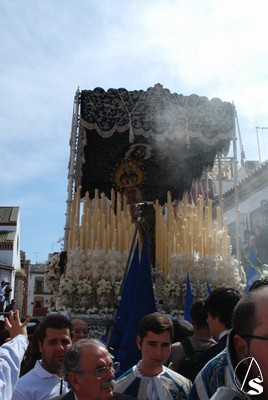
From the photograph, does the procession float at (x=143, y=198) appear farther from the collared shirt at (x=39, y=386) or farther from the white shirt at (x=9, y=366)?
the white shirt at (x=9, y=366)

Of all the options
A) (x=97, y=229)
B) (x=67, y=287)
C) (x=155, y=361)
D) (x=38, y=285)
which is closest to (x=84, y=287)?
(x=67, y=287)

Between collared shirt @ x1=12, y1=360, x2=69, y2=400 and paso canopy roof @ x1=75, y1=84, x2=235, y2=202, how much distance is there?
279 inches

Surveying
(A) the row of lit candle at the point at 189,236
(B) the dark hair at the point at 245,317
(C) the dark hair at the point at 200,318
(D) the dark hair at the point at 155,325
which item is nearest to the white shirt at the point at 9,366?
(D) the dark hair at the point at 155,325

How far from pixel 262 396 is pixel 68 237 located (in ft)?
24.6

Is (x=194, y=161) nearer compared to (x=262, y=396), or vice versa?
(x=262, y=396)

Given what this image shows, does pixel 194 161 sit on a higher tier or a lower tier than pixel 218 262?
higher

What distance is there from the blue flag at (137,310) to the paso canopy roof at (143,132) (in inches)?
173

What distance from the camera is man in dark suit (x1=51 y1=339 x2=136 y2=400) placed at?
2303 millimetres

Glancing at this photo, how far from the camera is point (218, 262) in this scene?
8.53 meters

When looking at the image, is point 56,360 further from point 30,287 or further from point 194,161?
point 30,287

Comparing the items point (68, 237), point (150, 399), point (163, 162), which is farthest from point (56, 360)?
point (163, 162)

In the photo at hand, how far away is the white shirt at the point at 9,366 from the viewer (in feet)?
7.35

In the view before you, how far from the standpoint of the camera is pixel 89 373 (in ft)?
7.61

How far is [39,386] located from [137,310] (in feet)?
7.59
